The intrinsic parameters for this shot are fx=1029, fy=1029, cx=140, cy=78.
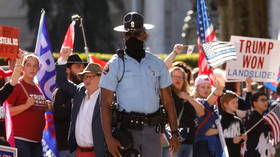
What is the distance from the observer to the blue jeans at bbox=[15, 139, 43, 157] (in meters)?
11.1

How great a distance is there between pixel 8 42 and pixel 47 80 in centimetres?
113

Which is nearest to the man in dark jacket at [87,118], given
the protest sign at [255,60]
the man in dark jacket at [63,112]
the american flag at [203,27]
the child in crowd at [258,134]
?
the man in dark jacket at [63,112]

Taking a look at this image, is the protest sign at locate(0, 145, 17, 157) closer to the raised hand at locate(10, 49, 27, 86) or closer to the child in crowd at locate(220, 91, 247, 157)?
the raised hand at locate(10, 49, 27, 86)

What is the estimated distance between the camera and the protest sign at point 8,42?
36.3 feet

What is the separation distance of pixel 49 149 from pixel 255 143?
10.1ft

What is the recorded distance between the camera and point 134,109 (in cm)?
909

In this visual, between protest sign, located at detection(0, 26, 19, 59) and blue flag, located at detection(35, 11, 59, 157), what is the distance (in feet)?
2.85

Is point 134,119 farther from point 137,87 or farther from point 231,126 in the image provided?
point 231,126

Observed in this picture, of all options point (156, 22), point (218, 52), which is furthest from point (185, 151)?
point (156, 22)

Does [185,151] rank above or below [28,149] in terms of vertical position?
below

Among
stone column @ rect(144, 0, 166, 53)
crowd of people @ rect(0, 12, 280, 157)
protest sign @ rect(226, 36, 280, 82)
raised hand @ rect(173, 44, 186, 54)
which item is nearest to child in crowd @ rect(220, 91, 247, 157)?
crowd of people @ rect(0, 12, 280, 157)

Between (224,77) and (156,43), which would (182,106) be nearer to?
(224,77)

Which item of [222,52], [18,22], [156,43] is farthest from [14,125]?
[18,22]

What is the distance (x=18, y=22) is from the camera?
146 ft
